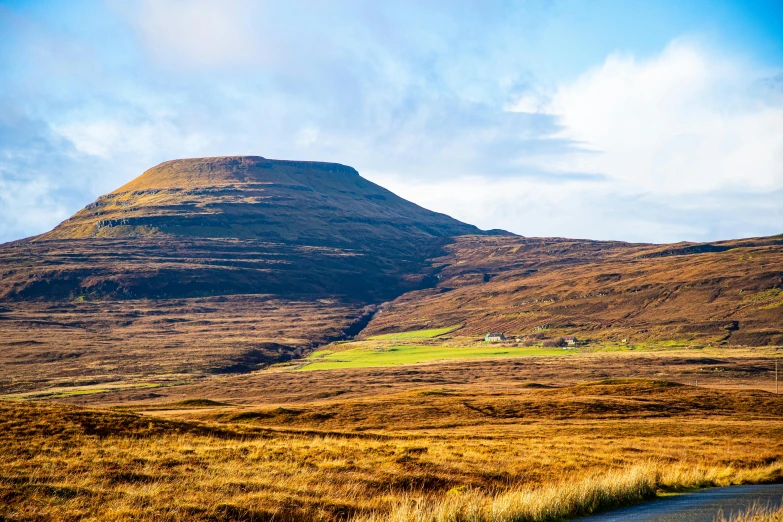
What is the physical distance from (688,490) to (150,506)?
1933 centimetres

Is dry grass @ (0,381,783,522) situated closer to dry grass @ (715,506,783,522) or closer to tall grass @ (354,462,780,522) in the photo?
tall grass @ (354,462,780,522)

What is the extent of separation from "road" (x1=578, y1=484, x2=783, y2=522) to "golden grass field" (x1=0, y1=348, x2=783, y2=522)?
3.24 ft

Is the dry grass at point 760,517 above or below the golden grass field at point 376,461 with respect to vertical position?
above

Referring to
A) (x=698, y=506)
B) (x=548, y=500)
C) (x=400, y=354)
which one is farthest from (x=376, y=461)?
(x=400, y=354)

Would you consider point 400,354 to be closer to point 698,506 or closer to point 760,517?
point 698,506

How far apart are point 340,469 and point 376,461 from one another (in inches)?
111

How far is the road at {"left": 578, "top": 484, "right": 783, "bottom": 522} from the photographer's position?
60.7 feet

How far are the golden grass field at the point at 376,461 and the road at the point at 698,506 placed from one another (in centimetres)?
99

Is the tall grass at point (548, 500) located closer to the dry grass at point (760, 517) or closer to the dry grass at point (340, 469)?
the dry grass at point (340, 469)

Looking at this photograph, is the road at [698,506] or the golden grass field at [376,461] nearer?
the golden grass field at [376,461]

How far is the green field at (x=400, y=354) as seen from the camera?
530ft

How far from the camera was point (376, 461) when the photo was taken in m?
27.9

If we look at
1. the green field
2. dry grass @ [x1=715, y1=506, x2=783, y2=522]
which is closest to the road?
dry grass @ [x1=715, y1=506, x2=783, y2=522]

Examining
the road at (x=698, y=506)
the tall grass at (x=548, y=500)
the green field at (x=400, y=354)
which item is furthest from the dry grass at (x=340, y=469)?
the green field at (x=400, y=354)
